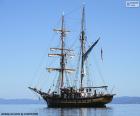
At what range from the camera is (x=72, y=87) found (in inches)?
4560

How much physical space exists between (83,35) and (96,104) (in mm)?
17960

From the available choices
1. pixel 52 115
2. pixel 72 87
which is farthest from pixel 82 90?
pixel 52 115

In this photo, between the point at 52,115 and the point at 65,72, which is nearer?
the point at 52,115

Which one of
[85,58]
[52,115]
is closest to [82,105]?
[85,58]

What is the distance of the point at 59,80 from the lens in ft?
389

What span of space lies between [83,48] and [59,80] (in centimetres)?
1095

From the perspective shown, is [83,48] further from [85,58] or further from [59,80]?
[59,80]

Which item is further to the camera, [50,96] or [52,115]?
[50,96]

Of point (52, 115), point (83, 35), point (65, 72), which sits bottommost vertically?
point (52, 115)

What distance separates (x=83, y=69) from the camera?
113 m

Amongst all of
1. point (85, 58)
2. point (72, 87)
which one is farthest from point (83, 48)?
point (72, 87)

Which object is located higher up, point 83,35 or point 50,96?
point 83,35

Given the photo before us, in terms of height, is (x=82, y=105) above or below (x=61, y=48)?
below

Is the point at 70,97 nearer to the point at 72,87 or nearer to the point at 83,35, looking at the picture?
the point at 72,87
